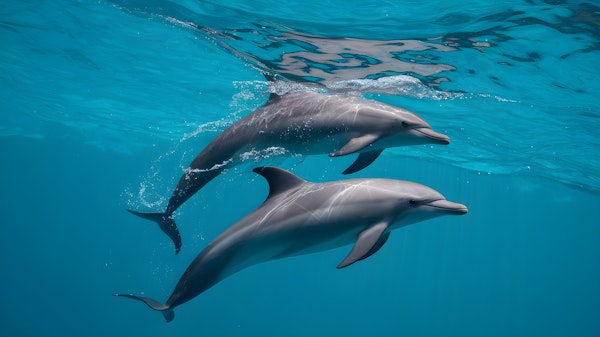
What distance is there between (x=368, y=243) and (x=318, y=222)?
2.05ft

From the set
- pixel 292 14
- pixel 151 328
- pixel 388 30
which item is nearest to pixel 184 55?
pixel 292 14

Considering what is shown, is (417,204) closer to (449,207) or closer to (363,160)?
(449,207)

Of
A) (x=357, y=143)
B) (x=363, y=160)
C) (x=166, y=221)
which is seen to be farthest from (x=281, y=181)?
(x=166, y=221)

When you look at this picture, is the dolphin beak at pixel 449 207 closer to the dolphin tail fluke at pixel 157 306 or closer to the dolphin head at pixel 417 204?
the dolphin head at pixel 417 204

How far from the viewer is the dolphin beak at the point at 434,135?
5227 millimetres

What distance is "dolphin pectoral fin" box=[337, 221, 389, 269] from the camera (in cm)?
412

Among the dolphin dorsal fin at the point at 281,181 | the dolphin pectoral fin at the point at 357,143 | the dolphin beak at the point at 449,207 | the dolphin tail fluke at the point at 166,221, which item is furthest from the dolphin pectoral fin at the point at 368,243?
the dolphin tail fluke at the point at 166,221

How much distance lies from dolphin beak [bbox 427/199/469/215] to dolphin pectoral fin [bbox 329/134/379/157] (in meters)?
1.07

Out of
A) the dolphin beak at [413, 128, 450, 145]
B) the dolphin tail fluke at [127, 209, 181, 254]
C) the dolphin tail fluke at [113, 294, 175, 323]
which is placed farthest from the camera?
the dolphin tail fluke at [127, 209, 181, 254]

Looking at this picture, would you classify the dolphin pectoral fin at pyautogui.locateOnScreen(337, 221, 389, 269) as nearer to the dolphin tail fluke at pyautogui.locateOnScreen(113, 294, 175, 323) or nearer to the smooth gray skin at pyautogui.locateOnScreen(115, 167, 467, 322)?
the smooth gray skin at pyautogui.locateOnScreen(115, 167, 467, 322)

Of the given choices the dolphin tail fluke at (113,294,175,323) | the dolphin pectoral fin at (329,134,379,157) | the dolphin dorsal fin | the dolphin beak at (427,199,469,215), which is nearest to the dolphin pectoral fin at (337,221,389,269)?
the dolphin beak at (427,199,469,215)

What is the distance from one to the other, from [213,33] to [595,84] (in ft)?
35.2

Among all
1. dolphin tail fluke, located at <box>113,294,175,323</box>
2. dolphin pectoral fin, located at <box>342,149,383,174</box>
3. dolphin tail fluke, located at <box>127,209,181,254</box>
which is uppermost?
dolphin pectoral fin, located at <box>342,149,383,174</box>

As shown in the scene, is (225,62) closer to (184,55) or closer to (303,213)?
(184,55)
